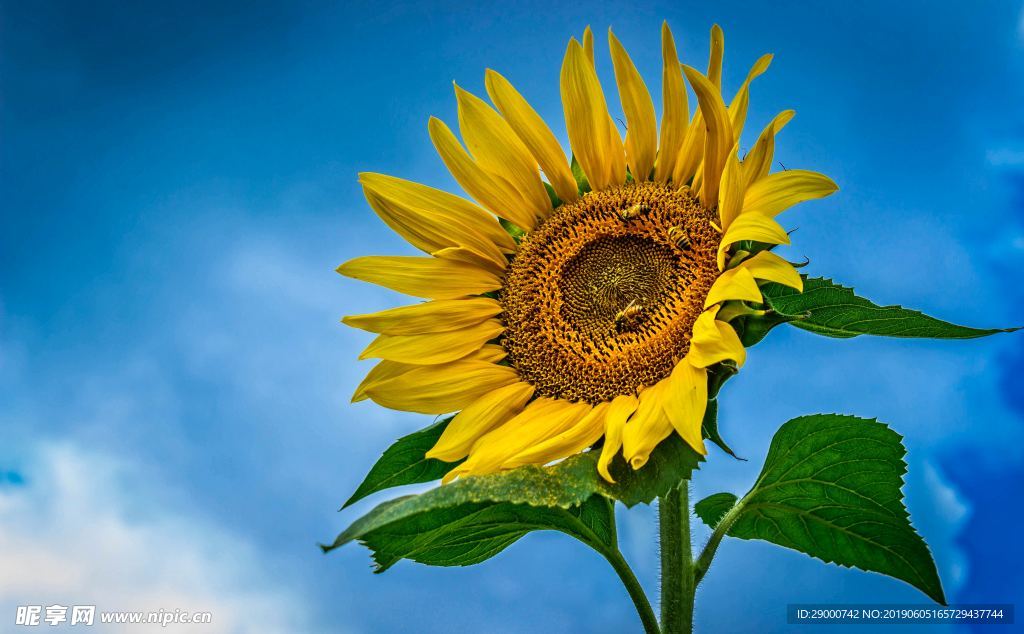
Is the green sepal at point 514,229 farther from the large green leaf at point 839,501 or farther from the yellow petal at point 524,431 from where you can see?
the large green leaf at point 839,501

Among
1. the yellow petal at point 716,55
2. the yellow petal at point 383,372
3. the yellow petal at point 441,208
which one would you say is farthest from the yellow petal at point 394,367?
the yellow petal at point 716,55

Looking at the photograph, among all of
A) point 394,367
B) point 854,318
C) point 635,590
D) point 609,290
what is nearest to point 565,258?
point 609,290

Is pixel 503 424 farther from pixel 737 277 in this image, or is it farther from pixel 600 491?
pixel 737 277

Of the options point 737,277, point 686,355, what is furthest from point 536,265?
point 737,277

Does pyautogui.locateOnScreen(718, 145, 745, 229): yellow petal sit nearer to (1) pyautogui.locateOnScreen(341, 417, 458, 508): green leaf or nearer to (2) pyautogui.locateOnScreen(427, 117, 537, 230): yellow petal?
(2) pyautogui.locateOnScreen(427, 117, 537, 230): yellow petal

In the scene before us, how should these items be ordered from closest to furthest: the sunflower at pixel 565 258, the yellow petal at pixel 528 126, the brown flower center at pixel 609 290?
the sunflower at pixel 565 258, the brown flower center at pixel 609 290, the yellow petal at pixel 528 126

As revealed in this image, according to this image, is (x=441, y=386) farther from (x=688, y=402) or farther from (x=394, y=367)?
(x=688, y=402)

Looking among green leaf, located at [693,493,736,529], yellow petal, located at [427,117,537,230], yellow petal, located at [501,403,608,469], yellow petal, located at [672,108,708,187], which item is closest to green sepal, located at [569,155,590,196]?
yellow petal, located at [427,117,537,230]
